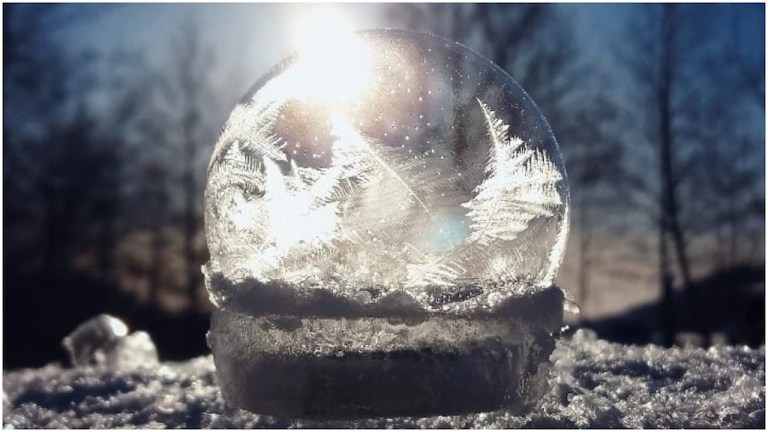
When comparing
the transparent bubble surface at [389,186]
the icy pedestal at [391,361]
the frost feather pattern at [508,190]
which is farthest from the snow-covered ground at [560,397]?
the frost feather pattern at [508,190]

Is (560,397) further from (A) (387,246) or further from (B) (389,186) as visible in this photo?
(B) (389,186)

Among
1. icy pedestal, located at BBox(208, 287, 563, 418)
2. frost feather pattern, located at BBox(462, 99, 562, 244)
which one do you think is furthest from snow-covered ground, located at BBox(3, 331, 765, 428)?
frost feather pattern, located at BBox(462, 99, 562, 244)

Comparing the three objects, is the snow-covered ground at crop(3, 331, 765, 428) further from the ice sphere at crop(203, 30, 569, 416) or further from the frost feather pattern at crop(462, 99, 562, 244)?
the frost feather pattern at crop(462, 99, 562, 244)

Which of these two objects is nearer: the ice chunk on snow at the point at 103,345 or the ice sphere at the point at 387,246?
the ice sphere at the point at 387,246

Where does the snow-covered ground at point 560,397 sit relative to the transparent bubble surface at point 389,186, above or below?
below

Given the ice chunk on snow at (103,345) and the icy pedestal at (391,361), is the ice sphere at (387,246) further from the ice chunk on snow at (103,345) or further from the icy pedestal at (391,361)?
the ice chunk on snow at (103,345)

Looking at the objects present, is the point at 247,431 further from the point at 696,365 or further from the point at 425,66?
the point at 696,365
